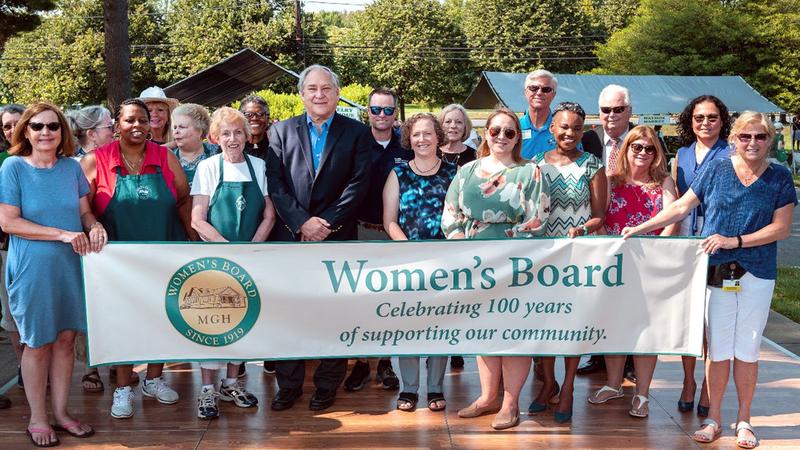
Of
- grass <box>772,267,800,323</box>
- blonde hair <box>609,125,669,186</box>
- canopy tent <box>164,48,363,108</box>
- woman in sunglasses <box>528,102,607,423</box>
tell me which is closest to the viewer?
woman in sunglasses <box>528,102,607,423</box>

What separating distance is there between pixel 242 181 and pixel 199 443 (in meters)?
1.58

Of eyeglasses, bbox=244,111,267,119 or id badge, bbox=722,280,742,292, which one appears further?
eyeglasses, bbox=244,111,267,119

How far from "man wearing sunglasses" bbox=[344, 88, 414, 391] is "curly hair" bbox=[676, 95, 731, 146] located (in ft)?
5.76

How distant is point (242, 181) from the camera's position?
4.86 m

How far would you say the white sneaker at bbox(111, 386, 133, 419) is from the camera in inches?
192

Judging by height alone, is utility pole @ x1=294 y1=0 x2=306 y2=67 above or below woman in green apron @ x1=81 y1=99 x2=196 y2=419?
above

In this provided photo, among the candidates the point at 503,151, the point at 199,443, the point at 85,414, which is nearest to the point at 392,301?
the point at 503,151

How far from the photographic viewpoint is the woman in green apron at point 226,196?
4816 millimetres

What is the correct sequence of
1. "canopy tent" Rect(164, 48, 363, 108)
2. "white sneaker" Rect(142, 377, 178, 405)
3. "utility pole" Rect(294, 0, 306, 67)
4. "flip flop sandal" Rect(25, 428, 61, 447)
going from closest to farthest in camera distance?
"flip flop sandal" Rect(25, 428, 61, 447)
"white sneaker" Rect(142, 377, 178, 405)
"canopy tent" Rect(164, 48, 363, 108)
"utility pole" Rect(294, 0, 306, 67)

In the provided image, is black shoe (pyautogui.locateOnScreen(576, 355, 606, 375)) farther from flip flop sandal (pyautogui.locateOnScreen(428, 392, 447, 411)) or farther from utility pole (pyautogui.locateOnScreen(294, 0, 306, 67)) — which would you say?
utility pole (pyautogui.locateOnScreen(294, 0, 306, 67))

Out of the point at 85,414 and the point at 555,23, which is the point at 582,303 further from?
the point at 555,23

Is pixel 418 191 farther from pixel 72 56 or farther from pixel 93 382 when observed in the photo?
pixel 72 56

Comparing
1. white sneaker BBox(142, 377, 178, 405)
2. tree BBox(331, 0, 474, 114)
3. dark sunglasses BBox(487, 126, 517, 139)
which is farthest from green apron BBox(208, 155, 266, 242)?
tree BBox(331, 0, 474, 114)

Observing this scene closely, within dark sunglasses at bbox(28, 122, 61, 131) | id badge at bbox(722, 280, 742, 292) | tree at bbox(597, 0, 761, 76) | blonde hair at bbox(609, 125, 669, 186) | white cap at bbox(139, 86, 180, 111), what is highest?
tree at bbox(597, 0, 761, 76)
